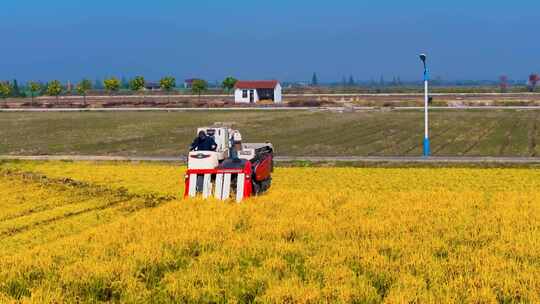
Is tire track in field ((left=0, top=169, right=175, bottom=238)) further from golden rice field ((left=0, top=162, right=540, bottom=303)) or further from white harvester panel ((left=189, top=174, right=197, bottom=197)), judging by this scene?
white harvester panel ((left=189, top=174, right=197, bottom=197))

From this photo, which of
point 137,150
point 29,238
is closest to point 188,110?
point 137,150

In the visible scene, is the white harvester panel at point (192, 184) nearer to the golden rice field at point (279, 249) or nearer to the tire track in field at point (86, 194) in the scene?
the golden rice field at point (279, 249)

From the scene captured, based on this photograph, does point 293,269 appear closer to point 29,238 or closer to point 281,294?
point 281,294

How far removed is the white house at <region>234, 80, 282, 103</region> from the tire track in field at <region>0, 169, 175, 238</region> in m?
73.8

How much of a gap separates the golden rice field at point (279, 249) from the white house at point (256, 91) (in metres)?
80.3

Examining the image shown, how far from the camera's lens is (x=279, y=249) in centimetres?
1295

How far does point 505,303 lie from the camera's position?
992cm

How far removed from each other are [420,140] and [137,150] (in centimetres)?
2039

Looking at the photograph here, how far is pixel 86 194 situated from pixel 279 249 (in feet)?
42.8

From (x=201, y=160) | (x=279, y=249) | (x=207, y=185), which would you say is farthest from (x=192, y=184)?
(x=279, y=249)

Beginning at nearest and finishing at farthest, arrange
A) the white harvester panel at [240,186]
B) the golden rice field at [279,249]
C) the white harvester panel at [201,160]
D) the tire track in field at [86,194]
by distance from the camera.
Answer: the golden rice field at [279,249]
the tire track in field at [86,194]
the white harvester panel at [240,186]
the white harvester panel at [201,160]

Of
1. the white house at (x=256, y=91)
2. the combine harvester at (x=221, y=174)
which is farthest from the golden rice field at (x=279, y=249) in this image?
the white house at (x=256, y=91)

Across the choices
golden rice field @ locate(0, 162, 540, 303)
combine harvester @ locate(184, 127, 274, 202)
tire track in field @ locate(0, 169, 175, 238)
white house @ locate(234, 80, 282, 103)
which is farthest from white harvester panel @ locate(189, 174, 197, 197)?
white house @ locate(234, 80, 282, 103)

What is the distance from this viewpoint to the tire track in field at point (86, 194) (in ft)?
60.4
